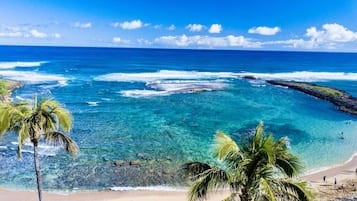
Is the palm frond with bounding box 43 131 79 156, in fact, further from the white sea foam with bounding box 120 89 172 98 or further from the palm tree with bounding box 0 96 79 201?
the white sea foam with bounding box 120 89 172 98

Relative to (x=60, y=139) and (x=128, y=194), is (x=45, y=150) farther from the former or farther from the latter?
(x=60, y=139)

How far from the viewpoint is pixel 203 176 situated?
12.1 m

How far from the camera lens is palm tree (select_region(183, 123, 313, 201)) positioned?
1142cm

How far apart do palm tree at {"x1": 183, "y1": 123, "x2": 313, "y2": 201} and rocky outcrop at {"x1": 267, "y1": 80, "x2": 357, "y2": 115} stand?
49.3 m

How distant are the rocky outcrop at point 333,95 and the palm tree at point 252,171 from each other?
162 ft

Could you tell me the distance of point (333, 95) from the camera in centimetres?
7012

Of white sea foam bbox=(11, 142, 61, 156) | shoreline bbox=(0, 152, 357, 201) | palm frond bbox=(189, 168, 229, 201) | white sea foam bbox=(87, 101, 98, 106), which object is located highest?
palm frond bbox=(189, 168, 229, 201)

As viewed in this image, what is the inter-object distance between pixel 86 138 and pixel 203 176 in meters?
29.4

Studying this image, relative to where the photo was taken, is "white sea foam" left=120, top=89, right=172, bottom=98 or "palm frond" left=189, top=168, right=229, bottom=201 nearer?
"palm frond" left=189, top=168, right=229, bottom=201

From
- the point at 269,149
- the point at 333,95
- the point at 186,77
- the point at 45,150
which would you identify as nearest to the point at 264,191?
the point at 269,149

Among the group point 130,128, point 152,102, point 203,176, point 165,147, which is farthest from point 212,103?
point 203,176

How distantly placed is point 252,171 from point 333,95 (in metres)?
63.7

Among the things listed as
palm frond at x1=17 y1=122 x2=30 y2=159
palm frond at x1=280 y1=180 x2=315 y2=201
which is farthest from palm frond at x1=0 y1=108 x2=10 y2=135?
palm frond at x1=280 y1=180 x2=315 y2=201

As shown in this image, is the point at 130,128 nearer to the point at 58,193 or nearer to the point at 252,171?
the point at 58,193
